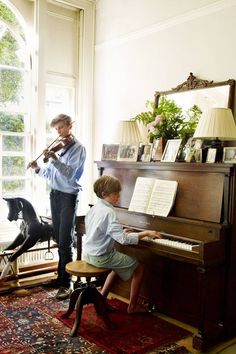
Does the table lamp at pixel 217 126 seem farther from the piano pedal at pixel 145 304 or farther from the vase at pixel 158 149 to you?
the piano pedal at pixel 145 304

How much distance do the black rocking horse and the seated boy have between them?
0.86 meters

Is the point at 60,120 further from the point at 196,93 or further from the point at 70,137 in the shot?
the point at 196,93

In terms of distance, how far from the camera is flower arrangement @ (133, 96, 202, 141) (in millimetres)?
3332

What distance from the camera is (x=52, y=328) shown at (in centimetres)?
286

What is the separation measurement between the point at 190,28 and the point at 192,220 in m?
1.77

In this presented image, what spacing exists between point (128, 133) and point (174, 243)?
130 cm

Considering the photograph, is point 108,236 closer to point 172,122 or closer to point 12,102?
point 172,122

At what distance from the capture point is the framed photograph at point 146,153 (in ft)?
11.3

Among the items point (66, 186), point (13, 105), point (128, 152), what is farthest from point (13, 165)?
point (128, 152)

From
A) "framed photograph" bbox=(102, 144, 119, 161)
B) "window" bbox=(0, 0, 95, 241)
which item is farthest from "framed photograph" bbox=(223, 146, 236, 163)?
"window" bbox=(0, 0, 95, 241)

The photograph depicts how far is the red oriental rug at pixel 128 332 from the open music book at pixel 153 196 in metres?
0.82

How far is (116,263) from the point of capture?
9.43ft

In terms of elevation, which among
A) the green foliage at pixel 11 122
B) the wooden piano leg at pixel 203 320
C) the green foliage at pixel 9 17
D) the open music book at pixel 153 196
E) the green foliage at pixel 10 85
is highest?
the green foliage at pixel 9 17

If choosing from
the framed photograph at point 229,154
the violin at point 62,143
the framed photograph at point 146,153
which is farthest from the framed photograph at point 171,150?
the violin at point 62,143
